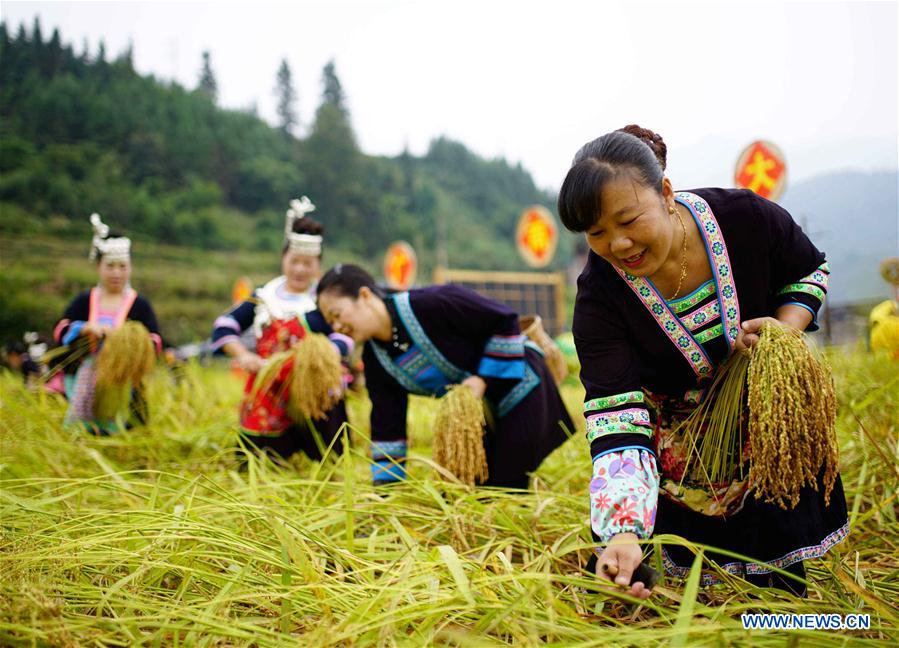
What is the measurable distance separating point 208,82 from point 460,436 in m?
46.9

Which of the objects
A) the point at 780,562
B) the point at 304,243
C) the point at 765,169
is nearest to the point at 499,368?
the point at 780,562

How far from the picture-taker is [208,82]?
43344 mm

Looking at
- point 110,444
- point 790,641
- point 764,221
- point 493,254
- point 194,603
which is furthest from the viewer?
point 493,254

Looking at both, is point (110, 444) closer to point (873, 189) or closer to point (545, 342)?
point (545, 342)

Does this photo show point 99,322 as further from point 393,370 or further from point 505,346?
point 505,346

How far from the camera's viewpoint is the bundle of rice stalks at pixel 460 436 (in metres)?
2.17

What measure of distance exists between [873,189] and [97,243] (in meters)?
4.40

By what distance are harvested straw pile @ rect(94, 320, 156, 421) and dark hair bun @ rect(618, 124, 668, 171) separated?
2.95 meters

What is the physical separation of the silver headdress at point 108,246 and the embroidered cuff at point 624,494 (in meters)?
3.33

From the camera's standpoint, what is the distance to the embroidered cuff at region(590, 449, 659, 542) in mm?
1270

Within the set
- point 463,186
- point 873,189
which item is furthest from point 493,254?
point 873,189

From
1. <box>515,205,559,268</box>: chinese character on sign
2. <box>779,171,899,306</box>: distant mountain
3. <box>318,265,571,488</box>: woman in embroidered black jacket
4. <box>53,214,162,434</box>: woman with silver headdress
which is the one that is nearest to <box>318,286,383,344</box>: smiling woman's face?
<box>318,265,571,488</box>: woman in embroidered black jacket

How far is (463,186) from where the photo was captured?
60344 mm

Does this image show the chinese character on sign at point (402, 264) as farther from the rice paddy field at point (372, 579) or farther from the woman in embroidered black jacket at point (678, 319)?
the woman in embroidered black jacket at point (678, 319)
